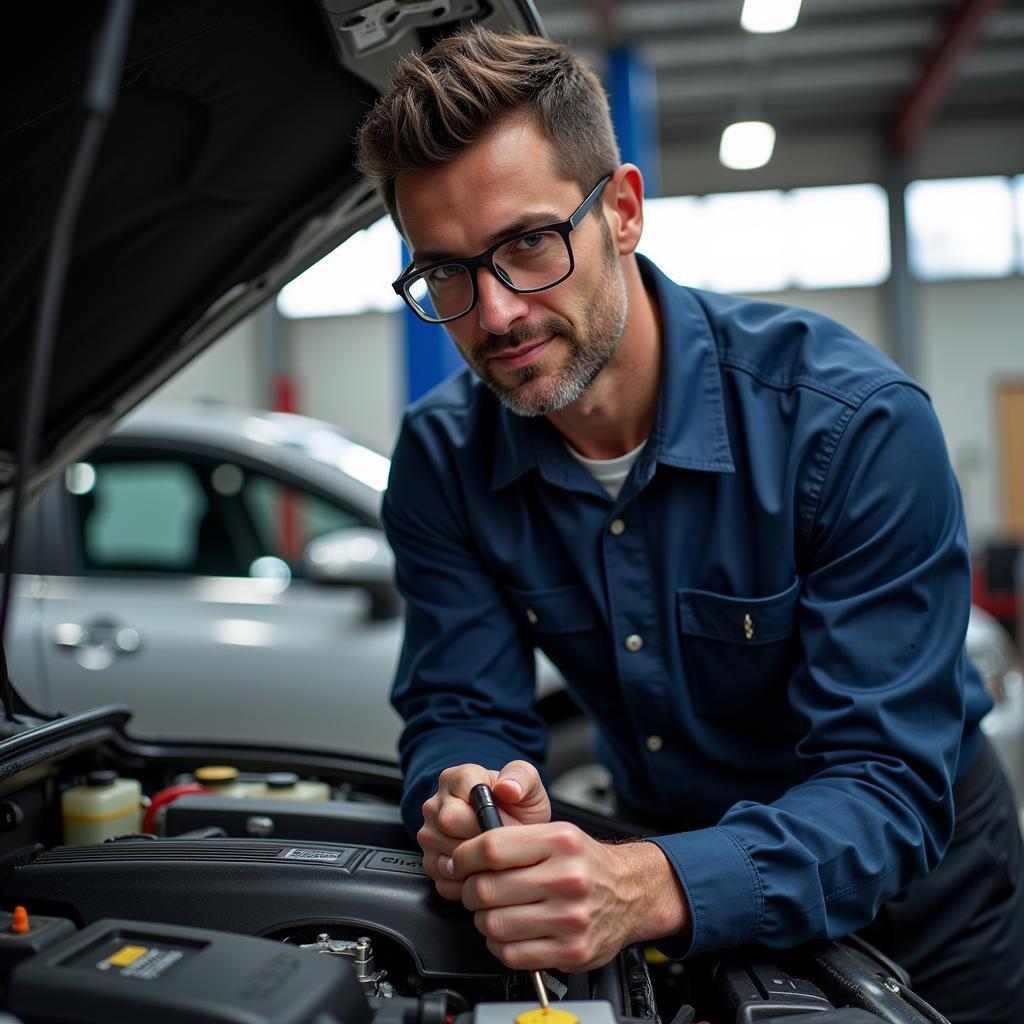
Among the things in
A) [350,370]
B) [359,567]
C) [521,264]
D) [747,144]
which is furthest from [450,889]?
[350,370]

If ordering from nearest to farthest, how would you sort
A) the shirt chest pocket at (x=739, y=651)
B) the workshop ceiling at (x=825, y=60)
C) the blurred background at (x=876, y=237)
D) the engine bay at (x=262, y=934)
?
the engine bay at (x=262, y=934), the shirt chest pocket at (x=739, y=651), the workshop ceiling at (x=825, y=60), the blurred background at (x=876, y=237)

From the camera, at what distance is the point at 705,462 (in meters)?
1.44

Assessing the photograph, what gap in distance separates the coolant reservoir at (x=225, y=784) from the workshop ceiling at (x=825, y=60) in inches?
→ 291

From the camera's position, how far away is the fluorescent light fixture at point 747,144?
10.2 m

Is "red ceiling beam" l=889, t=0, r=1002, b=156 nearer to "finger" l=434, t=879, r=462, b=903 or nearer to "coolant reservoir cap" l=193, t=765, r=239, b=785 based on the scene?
"coolant reservoir cap" l=193, t=765, r=239, b=785

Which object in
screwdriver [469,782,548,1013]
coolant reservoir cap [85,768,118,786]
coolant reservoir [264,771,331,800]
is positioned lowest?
coolant reservoir [264,771,331,800]

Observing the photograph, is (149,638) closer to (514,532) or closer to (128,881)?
(514,532)

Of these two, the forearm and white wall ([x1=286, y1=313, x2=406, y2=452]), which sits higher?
white wall ([x1=286, y1=313, x2=406, y2=452])

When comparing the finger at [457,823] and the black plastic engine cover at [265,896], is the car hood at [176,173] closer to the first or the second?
the black plastic engine cover at [265,896]

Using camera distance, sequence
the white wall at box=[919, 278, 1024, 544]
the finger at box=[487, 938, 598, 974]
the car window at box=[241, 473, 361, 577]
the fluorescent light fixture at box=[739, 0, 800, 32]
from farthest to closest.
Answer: the white wall at box=[919, 278, 1024, 544], the fluorescent light fixture at box=[739, 0, 800, 32], the car window at box=[241, 473, 361, 577], the finger at box=[487, 938, 598, 974]

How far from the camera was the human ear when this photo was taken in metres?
1.48

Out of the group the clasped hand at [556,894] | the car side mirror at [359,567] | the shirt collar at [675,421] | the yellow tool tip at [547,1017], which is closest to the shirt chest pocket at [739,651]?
the shirt collar at [675,421]

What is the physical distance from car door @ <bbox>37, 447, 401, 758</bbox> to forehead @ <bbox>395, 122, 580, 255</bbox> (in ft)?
5.81

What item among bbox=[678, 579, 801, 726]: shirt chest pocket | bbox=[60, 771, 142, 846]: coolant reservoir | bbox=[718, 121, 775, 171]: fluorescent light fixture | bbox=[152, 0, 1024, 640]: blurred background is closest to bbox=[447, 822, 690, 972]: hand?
bbox=[678, 579, 801, 726]: shirt chest pocket
